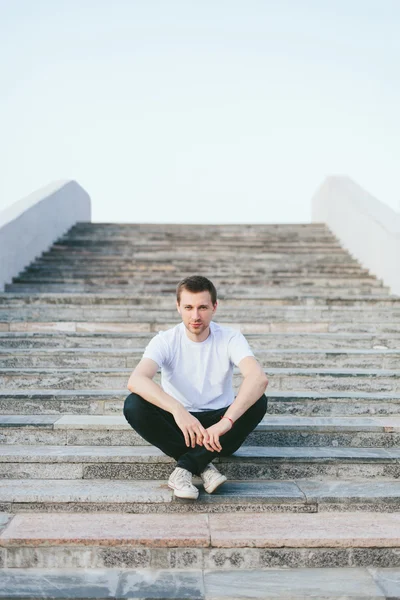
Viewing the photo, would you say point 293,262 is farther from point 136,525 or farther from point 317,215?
point 136,525

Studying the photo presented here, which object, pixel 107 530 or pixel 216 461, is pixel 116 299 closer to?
pixel 216 461

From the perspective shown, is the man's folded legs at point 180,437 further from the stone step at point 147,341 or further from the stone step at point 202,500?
the stone step at point 147,341

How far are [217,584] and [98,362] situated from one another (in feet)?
8.60

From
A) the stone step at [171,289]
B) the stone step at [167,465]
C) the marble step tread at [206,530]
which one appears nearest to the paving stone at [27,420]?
the stone step at [167,465]

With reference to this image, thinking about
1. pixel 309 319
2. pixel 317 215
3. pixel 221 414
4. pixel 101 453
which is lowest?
pixel 101 453

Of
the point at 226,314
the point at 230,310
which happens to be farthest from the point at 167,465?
the point at 230,310

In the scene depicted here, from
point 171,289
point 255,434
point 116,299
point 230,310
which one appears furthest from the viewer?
point 171,289

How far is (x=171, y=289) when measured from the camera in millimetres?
7051

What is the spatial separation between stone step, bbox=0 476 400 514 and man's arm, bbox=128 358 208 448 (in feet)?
0.99

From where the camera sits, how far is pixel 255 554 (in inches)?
98.8

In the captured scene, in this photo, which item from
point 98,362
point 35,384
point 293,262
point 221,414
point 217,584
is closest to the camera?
point 217,584

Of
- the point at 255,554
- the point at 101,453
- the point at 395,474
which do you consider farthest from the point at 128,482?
the point at 395,474

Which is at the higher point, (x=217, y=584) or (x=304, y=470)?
(x=304, y=470)

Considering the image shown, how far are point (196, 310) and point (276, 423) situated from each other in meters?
1.05
